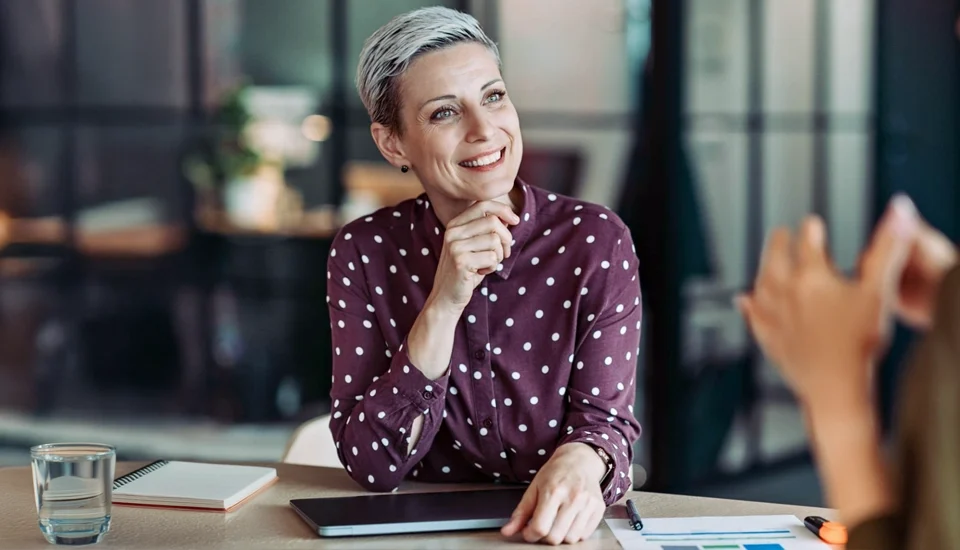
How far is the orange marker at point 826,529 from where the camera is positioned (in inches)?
55.4

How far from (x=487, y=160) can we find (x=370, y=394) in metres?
0.41

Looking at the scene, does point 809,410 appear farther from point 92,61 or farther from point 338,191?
point 92,61

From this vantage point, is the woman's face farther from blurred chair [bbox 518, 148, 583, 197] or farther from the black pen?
blurred chair [bbox 518, 148, 583, 197]

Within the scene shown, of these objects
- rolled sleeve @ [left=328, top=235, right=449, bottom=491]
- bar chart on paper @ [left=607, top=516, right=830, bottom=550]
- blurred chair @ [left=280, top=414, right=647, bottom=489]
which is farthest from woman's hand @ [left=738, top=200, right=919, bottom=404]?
A: blurred chair @ [left=280, top=414, right=647, bottom=489]

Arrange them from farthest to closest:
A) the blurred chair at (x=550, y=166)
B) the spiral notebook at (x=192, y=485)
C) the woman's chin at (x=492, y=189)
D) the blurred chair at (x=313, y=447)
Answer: the blurred chair at (x=550, y=166) → the blurred chair at (x=313, y=447) → the woman's chin at (x=492, y=189) → the spiral notebook at (x=192, y=485)

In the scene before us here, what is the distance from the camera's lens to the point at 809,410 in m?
0.88

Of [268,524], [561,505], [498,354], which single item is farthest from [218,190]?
[561,505]

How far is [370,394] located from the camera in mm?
1773

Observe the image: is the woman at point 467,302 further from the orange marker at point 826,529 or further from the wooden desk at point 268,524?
the orange marker at point 826,529

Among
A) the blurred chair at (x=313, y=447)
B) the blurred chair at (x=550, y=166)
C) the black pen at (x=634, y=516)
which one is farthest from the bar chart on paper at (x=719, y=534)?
the blurred chair at (x=550, y=166)

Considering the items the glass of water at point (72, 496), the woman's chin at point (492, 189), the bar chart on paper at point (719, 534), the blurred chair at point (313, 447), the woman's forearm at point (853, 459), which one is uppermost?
the woman's chin at point (492, 189)

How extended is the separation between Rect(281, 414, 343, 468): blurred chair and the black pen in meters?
0.71

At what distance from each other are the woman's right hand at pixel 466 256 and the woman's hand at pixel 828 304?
0.85 meters

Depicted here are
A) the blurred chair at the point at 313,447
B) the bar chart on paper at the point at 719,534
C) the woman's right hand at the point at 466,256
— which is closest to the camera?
the bar chart on paper at the point at 719,534
